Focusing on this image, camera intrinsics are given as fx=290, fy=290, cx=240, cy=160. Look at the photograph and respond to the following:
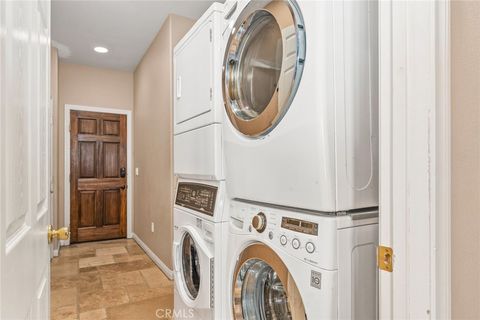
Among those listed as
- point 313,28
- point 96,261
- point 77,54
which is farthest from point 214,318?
point 77,54

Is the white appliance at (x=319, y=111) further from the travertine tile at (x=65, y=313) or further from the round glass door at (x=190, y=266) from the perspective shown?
the travertine tile at (x=65, y=313)

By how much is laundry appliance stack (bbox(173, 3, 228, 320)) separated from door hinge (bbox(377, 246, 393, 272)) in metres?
0.76

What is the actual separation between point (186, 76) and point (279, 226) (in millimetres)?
1146

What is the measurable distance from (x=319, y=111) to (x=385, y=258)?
441 millimetres

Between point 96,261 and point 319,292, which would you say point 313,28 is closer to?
point 319,292

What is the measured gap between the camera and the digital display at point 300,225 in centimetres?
90

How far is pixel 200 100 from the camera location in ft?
5.22

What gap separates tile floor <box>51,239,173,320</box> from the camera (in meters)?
2.27

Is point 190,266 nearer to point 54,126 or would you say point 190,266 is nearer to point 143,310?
point 143,310

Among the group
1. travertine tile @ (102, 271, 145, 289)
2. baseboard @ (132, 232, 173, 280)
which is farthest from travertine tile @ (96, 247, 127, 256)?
travertine tile @ (102, 271, 145, 289)

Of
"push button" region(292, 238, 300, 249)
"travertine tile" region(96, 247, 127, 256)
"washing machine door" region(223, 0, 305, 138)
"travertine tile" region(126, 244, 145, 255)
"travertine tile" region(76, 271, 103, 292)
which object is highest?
"washing machine door" region(223, 0, 305, 138)

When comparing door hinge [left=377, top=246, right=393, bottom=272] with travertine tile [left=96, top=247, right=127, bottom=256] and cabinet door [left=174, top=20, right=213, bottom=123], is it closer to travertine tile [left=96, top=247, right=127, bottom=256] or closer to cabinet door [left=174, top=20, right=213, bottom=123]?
cabinet door [left=174, top=20, right=213, bottom=123]

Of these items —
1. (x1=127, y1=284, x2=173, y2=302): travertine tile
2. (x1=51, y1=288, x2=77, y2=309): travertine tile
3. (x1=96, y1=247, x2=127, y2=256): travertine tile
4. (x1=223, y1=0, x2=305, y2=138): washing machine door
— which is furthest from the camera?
(x1=96, y1=247, x2=127, y2=256): travertine tile
